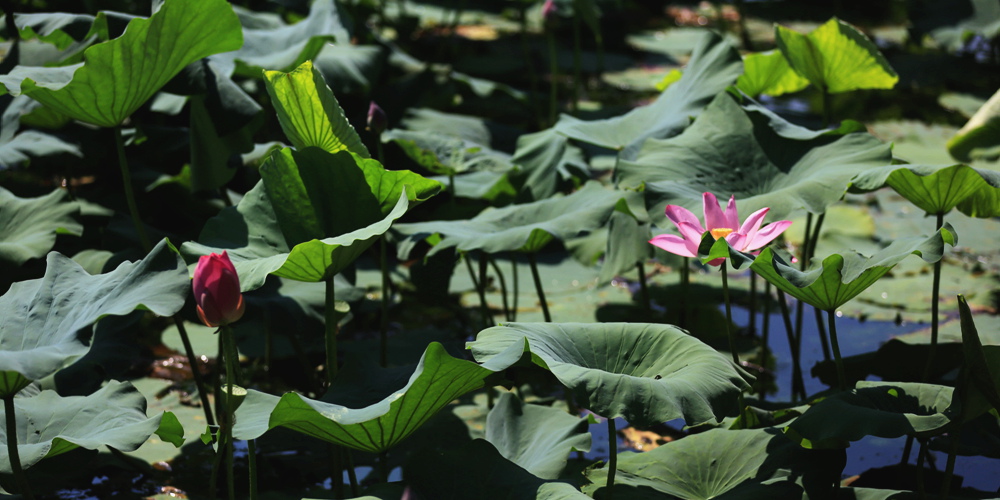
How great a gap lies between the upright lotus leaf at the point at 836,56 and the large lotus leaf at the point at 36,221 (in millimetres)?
1642

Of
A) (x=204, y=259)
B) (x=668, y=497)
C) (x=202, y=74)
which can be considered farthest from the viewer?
(x=202, y=74)

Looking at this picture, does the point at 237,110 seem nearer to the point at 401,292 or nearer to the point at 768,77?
the point at 401,292

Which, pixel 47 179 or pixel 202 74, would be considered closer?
pixel 202 74

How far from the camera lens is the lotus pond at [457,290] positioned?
127cm

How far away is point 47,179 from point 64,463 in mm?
1846

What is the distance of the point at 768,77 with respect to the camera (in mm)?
2299

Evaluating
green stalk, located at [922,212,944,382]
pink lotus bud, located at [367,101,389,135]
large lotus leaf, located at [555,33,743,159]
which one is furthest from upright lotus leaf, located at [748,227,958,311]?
pink lotus bud, located at [367,101,389,135]

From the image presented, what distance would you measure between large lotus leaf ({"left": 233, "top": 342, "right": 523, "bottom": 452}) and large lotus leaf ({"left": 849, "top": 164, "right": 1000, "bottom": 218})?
0.77m

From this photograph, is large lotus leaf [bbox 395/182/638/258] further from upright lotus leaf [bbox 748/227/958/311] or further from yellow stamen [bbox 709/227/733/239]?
upright lotus leaf [bbox 748/227/958/311]

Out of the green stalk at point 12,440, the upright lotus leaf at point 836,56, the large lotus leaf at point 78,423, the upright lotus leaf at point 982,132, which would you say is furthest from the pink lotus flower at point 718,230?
the upright lotus leaf at point 982,132

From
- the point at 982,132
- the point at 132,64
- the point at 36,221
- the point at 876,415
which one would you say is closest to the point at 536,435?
the point at 876,415

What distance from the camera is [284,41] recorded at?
115 inches

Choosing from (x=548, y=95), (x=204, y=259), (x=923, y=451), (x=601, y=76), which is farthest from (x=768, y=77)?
(x=601, y=76)

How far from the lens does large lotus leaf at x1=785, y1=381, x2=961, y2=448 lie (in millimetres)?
1247
